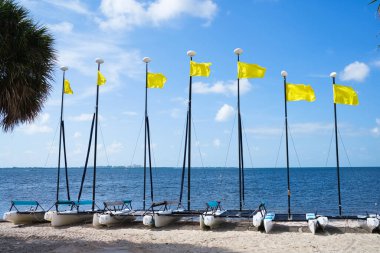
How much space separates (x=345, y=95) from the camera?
18969 millimetres

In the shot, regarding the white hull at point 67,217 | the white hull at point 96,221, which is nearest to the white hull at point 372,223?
the white hull at point 96,221

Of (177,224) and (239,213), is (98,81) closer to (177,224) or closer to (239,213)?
(177,224)

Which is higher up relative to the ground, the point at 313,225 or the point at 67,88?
the point at 67,88

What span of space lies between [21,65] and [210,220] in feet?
31.4

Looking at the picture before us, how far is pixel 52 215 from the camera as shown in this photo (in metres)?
18.2

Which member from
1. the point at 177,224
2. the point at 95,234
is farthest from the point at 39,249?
the point at 177,224

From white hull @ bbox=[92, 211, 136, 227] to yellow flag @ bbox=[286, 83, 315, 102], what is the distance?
939 cm

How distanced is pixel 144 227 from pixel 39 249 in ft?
20.3

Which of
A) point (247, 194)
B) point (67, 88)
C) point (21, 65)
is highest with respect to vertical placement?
point (67, 88)

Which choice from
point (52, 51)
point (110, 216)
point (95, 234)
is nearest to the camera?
point (52, 51)

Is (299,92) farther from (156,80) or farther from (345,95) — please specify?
(156,80)

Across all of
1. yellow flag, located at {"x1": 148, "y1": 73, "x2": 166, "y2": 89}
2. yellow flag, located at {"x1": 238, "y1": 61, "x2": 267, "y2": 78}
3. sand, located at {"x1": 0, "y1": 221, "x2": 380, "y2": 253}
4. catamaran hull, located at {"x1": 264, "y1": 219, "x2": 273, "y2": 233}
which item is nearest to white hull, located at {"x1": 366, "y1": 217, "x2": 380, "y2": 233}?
sand, located at {"x1": 0, "y1": 221, "x2": 380, "y2": 253}

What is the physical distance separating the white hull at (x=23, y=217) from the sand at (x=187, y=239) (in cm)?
81

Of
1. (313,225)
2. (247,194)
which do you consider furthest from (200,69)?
(247,194)
